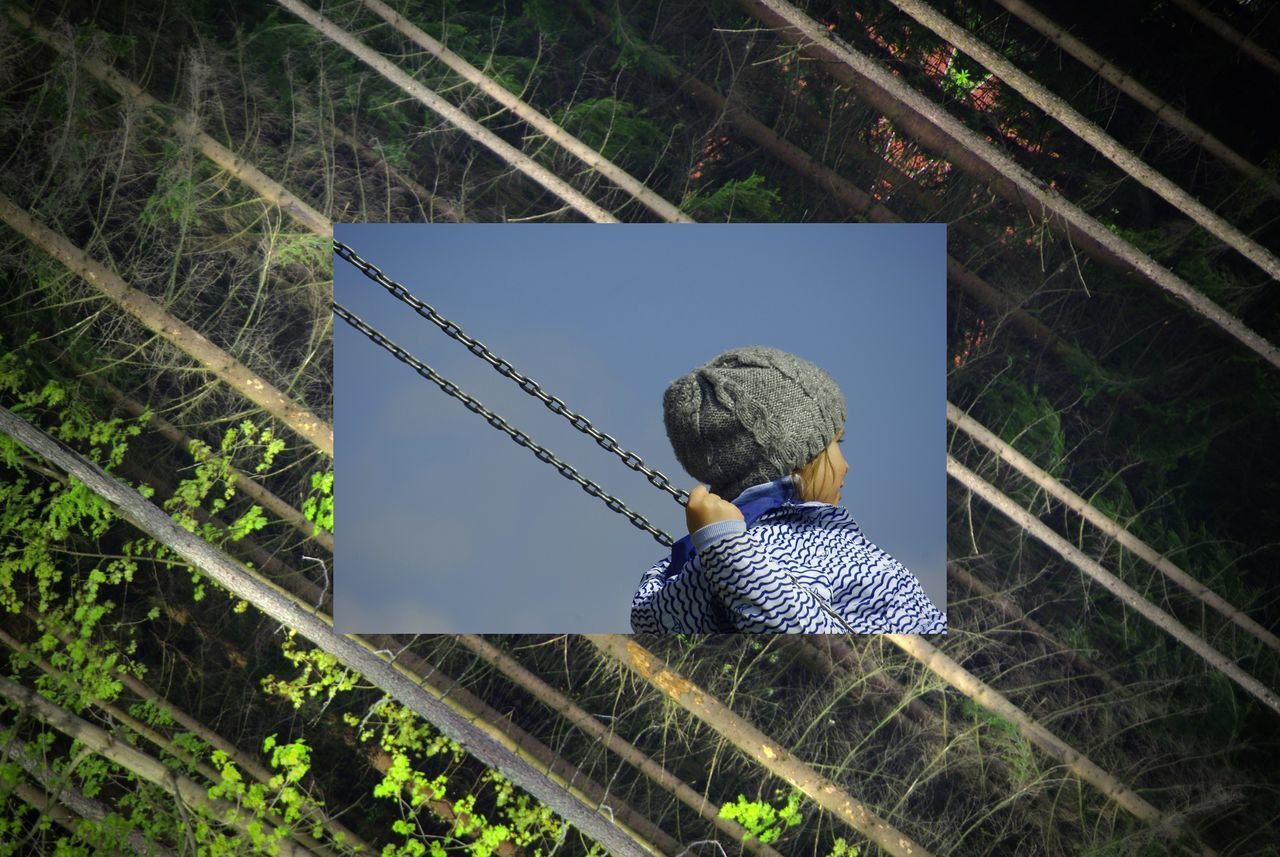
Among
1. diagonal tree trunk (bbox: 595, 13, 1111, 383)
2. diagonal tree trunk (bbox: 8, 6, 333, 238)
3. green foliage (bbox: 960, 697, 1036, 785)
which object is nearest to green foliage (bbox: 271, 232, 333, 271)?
diagonal tree trunk (bbox: 8, 6, 333, 238)

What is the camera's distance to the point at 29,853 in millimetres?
3410

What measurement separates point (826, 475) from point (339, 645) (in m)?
1.23

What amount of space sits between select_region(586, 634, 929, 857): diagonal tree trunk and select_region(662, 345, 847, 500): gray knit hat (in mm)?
613

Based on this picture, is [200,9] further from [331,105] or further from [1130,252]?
[1130,252]

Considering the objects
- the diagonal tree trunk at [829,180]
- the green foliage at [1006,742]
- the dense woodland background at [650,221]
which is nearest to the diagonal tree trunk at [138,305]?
the dense woodland background at [650,221]

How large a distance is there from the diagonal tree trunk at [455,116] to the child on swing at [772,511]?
1.90ft

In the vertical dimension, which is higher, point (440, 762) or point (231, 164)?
point (231, 164)

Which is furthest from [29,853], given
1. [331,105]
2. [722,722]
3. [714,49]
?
[714,49]

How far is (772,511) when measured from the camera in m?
2.82

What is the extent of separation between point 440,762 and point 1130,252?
6.51ft

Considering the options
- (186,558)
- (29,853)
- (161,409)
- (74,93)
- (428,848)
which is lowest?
(29,853)

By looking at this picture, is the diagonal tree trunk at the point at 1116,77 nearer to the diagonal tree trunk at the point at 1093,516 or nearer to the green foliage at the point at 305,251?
the diagonal tree trunk at the point at 1093,516

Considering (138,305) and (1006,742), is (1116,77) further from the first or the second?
(138,305)

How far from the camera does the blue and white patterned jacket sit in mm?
2764
